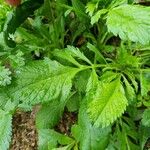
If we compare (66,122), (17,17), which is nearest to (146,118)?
(66,122)

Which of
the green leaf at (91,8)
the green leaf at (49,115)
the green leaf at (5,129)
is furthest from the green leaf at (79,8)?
the green leaf at (5,129)

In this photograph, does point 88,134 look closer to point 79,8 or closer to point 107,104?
point 107,104

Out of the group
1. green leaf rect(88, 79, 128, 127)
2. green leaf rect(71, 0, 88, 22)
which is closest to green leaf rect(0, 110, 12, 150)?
green leaf rect(88, 79, 128, 127)

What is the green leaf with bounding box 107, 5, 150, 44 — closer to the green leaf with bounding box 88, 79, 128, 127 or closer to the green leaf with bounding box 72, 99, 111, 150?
the green leaf with bounding box 88, 79, 128, 127

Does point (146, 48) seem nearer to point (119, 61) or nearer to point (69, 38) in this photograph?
point (119, 61)

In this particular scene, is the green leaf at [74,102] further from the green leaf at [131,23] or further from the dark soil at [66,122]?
the green leaf at [131,23]

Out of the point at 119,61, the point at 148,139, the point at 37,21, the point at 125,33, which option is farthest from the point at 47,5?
the point at 148,139

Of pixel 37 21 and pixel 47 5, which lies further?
pixel 37 21
